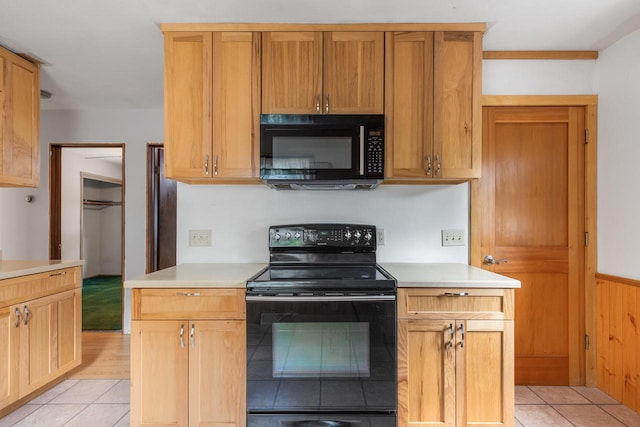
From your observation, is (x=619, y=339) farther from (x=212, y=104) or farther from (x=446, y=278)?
(x=212, y=104)

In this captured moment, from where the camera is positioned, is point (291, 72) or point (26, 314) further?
point (26, 314)

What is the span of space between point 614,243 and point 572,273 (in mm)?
325

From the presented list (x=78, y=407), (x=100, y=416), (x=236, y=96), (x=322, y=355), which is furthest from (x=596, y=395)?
(x=78, y=407)

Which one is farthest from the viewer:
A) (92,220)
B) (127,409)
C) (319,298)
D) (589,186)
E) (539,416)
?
(92,220)

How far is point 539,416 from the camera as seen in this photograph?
2.18m

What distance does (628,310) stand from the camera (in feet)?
7.42

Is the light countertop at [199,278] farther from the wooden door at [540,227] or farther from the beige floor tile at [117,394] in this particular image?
the wooden door at [540,227]

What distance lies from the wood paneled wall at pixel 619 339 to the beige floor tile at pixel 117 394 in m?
3.20

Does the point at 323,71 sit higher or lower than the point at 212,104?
higher

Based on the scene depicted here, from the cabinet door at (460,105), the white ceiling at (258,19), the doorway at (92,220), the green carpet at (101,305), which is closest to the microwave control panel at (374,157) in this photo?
the cabinet door at (460,105)

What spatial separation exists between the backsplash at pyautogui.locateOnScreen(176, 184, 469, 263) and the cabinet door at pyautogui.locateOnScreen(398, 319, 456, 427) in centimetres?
70

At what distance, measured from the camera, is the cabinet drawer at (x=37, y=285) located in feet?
7.06

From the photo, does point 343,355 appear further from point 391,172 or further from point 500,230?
point 500,230

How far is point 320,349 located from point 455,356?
681mm
